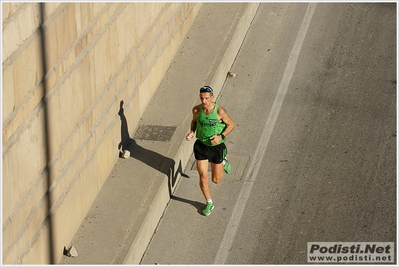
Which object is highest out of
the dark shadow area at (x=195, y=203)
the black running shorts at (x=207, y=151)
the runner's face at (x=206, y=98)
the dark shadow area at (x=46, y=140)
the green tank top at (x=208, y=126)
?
the runner's face at (x=206, y=98)

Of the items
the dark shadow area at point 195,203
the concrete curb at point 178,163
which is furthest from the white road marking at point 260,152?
the concrete curb at point 178,163

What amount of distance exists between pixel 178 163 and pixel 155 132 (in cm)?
69

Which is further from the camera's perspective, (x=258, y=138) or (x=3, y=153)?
(x=258, y=138)

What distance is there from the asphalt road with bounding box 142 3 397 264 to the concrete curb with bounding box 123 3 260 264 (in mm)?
131

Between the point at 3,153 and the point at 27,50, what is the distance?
1.13 meters

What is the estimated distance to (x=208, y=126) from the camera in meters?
11.6

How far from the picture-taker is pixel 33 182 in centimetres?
1001

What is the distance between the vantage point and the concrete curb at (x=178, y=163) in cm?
1120

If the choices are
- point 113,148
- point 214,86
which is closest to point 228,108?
point 214,86

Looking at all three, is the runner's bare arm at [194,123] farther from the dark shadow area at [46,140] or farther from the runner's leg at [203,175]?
the dark shadow area at [46,140]

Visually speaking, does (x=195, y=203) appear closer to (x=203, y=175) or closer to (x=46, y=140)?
(x=203, y=175)

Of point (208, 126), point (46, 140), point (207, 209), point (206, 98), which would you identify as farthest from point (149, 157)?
point (46, 140)

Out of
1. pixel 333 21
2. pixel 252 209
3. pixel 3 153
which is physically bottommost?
pixel 3 153

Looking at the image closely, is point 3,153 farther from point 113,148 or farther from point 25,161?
point 113,148
